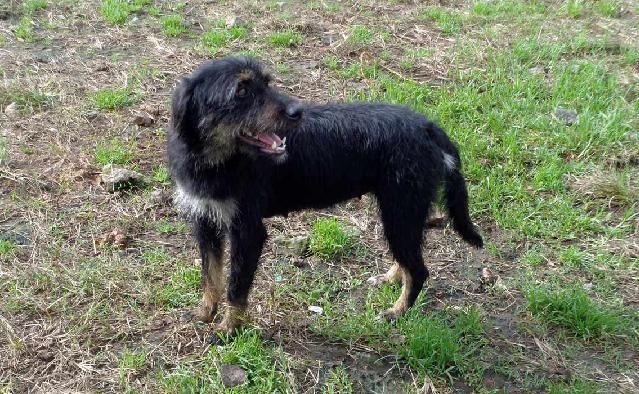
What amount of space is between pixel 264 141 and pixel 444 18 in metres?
6.18

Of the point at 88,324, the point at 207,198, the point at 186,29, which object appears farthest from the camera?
the point at 186,29

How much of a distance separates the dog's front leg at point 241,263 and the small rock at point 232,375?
1.00 ft

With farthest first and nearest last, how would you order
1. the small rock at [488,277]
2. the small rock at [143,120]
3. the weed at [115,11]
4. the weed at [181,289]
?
the weed at [115,11] < the small rock at [143,120] < the small rock at [488,277] < the weed at [181,289]

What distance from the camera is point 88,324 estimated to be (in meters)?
3.92

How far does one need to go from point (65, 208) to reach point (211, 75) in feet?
7.96

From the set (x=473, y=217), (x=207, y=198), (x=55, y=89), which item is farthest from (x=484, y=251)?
(x=55, y=89)

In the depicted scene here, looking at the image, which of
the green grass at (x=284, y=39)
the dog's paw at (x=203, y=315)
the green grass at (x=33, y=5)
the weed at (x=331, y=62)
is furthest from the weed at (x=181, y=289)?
the green grass at (x=33, y=5)

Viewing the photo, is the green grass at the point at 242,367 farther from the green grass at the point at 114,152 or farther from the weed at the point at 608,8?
the weed at the point at 608,8

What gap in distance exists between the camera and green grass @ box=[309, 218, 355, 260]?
4.79 metres

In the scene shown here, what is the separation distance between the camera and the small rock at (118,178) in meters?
5.26

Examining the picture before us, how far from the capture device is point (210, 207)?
3664 millimetres

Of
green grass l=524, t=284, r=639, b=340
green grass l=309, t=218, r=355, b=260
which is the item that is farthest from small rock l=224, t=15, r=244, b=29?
green grass l=524, t=284, r=639, b=340

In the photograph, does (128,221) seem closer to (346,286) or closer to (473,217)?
(346,286)

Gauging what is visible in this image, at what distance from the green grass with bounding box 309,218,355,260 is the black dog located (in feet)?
2.09
